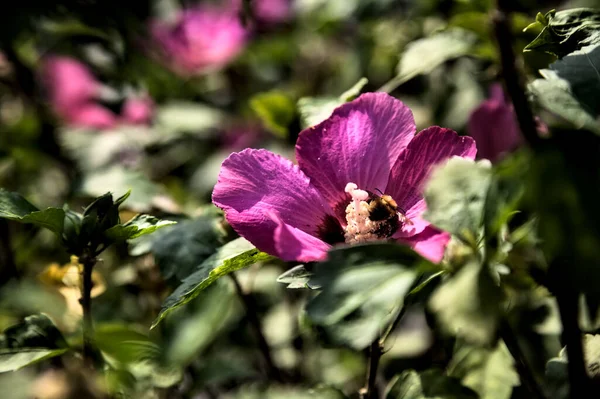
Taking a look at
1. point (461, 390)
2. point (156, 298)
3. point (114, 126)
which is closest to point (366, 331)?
point (461, 390)

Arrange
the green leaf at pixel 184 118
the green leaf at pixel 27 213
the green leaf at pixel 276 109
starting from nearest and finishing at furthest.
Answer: the green leaf at pixel 27 213
the green leaf at pixel 276 109
the green leaf at pixel 184 118

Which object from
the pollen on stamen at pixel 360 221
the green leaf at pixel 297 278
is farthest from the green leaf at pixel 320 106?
the green leaf at pixel 297 278

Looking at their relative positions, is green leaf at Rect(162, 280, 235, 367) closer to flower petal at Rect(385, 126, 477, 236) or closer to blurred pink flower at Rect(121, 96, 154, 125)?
flower petal at Rect(385, 126, 477, 236)

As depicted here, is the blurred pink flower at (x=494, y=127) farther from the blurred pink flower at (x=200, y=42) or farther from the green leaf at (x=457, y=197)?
the blurred pink flower at (x=200, y=42)

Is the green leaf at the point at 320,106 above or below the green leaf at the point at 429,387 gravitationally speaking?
above

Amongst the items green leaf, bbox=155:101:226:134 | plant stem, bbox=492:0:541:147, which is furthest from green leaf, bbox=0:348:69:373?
green leaf, bbox=155:101:226:134

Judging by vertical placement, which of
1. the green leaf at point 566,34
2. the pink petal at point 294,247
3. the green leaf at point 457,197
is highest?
the green leaf at point 566,34
